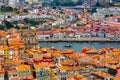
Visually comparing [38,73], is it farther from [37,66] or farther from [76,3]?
[76,3]

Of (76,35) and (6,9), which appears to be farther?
(6,9)

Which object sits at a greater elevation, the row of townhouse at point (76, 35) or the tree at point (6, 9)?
the tree at point (6, 9)

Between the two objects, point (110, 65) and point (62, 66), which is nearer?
point (62, 66)

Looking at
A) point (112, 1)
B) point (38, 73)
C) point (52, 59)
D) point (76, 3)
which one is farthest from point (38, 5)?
point (38, 73)

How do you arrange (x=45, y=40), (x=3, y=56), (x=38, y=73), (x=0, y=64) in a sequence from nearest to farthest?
(x=38, y=73)
(x=0, y=64)
(x=3, y=56)
(x=45, y=40)

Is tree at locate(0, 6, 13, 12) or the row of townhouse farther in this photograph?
tree at locate(0, 6, 13, 12)

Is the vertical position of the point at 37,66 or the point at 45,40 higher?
A: the point at 37,66

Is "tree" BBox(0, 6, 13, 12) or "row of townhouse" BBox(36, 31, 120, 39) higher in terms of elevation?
"tree" BBox(0, 6, 13, 12)

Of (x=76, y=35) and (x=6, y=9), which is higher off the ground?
(x=6, y=9)

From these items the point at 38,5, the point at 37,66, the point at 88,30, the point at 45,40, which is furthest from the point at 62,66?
the point at 38,5

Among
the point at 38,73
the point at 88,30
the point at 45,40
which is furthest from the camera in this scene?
the point at 88,30

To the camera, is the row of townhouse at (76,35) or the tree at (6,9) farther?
the tree at (6,9)
